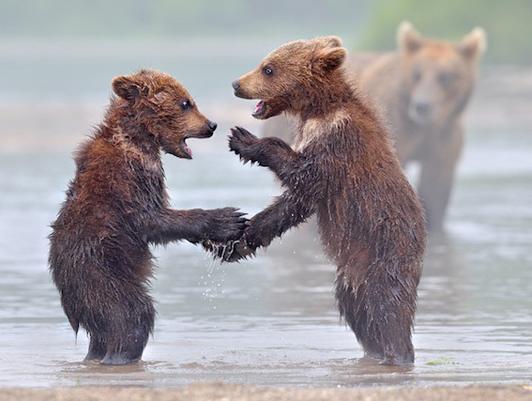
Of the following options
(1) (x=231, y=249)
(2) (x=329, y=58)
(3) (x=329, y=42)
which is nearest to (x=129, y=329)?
(1) (x=231, y=249)

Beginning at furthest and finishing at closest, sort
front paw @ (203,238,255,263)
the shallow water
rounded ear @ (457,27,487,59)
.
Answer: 1. rounded ear @ (457,27,487,59)
2. front paw @ (203,238,255,263)
3. the shallow water

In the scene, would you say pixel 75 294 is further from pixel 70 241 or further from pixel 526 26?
pixel 526 26

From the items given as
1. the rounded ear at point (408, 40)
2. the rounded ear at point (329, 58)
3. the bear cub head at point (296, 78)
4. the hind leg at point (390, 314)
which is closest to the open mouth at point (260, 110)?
the bear cub head at point (296, 78)

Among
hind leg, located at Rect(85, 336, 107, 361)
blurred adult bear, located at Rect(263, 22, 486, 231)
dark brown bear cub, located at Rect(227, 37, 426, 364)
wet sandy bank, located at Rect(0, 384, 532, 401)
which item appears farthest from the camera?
blurred adult bear, located at Rect(263, 22, 486, 231)

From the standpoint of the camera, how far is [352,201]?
27.1ft

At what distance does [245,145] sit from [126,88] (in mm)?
640

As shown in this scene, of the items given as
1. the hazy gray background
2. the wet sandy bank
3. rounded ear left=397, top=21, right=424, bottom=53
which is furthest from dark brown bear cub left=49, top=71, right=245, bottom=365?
rounded ear left=397, top=21, right=424, bottom=53

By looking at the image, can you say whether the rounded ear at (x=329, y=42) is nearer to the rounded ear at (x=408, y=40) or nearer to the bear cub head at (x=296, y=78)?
the bear cub head at (x=296, y=78)

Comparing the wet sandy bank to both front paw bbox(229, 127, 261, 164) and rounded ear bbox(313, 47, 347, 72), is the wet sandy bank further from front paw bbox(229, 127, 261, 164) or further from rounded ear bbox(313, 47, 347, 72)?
rounded ear bbox(313, 47, 347, 72)

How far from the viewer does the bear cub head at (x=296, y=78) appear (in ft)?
27.6

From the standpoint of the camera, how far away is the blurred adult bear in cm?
1590

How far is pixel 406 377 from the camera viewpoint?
787 cm

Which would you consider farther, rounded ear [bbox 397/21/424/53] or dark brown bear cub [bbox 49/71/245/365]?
rounded ear [bbox 397/21/424/53]

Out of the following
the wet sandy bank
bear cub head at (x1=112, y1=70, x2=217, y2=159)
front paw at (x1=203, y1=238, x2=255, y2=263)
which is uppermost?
bear cub head at (x1=112, y1=70, x2=217, y2=159)
